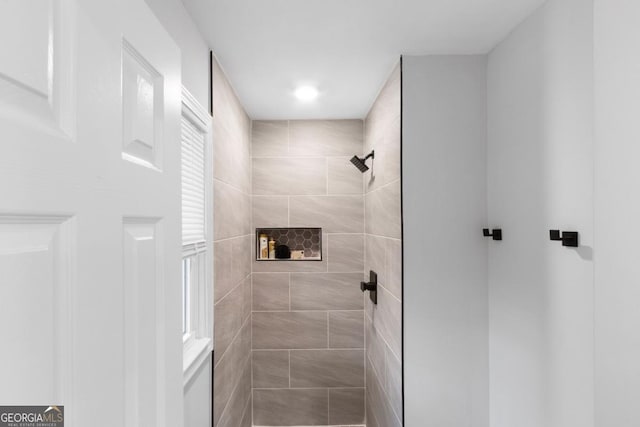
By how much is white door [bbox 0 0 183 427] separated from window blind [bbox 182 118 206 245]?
88cm

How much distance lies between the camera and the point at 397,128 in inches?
88.0

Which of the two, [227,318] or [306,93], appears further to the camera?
[306,93]

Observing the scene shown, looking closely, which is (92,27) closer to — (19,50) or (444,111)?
(19,50)

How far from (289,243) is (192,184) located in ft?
5.86

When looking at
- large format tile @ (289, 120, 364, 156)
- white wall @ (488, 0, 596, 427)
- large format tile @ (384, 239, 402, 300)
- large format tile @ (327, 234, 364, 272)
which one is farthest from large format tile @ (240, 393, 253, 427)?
large format tile @ (289, 120, 364, 156)

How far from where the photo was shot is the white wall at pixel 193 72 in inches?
58.0

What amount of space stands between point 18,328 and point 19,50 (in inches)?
12.7

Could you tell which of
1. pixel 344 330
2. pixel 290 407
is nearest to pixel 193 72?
pixel 344 330

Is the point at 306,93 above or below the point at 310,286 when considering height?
above

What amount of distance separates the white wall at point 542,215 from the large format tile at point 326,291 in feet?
4.88

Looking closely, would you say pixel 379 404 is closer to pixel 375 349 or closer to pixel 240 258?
pixel 375 349

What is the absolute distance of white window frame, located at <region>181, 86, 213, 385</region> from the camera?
6.09ft

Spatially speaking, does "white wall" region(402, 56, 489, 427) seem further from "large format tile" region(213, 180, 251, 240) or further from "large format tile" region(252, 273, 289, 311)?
"large format tile" region(252, 273, 289, 311)

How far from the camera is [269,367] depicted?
3430 mm
